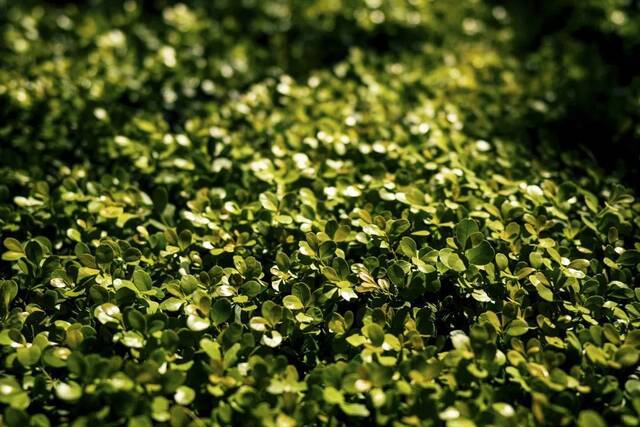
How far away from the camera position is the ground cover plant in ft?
5.57

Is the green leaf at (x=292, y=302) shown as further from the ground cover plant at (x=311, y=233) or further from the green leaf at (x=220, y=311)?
the green leaf at (x=220, y=311)

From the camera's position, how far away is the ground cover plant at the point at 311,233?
1696 mm

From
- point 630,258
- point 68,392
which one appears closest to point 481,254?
point 630,258

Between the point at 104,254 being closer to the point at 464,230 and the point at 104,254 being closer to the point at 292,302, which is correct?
the point at 292,302

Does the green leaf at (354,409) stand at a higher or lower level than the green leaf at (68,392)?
higher

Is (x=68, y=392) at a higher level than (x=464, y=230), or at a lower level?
lower

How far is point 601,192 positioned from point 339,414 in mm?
1660

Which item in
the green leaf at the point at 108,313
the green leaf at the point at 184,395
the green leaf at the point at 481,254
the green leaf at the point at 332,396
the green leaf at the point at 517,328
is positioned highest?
the green leaf at the point at 481,254

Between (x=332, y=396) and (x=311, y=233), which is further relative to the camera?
(x=311, y=233)

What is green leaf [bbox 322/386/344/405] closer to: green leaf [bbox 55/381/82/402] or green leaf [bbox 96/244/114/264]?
green leaf [bbox 55/381/82/402]

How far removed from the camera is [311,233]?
2.08 m

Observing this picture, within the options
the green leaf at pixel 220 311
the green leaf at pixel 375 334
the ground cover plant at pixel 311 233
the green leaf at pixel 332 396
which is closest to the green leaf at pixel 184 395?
the ground cover plant at pixel 311 233

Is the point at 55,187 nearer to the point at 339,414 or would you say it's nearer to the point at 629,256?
the point at 339,414

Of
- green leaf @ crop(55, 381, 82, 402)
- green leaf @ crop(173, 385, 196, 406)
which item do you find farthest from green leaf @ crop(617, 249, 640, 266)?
green leaf @ crop(55, 381, 82, 402)
